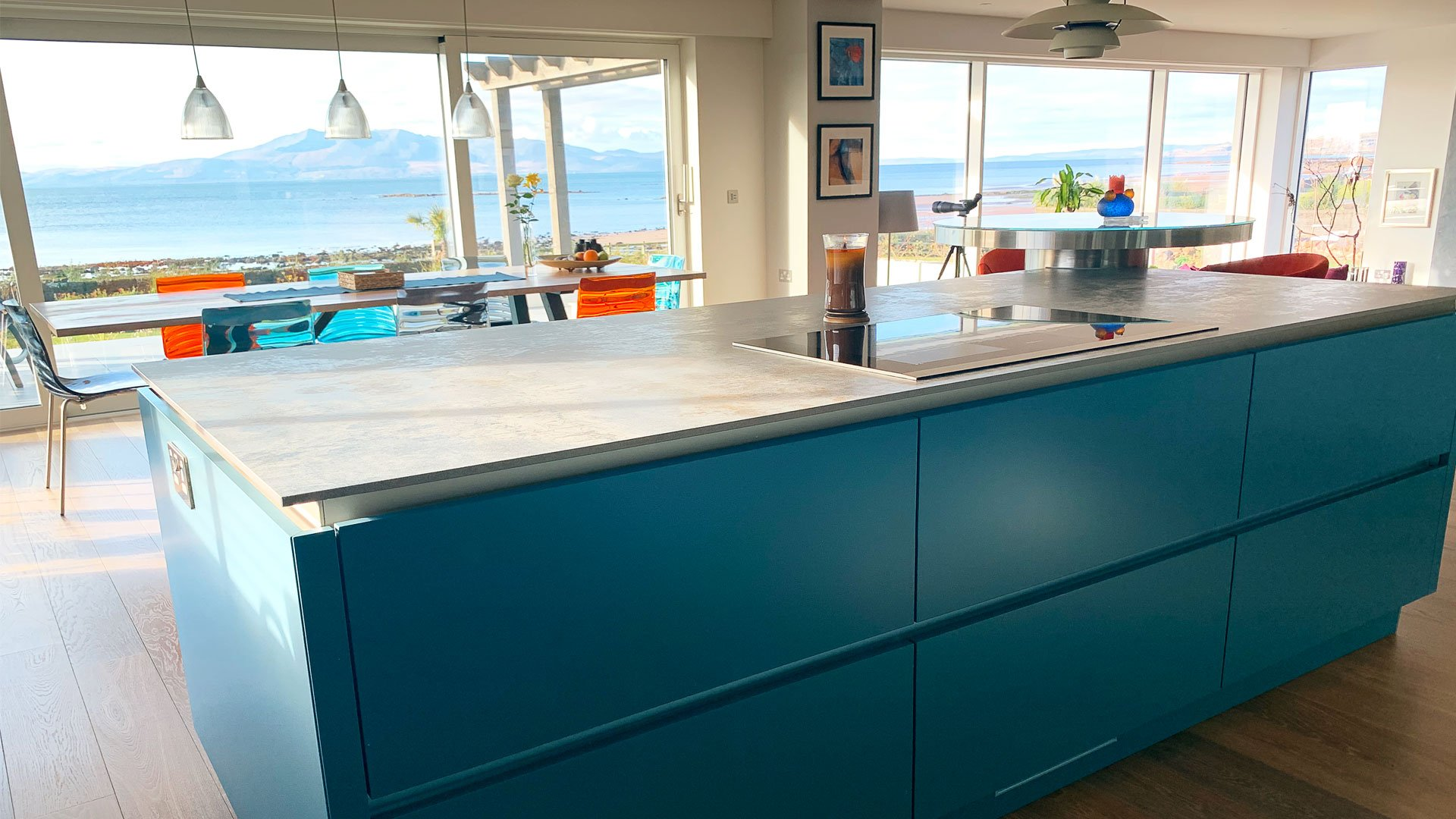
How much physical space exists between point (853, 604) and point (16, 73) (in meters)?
5.73

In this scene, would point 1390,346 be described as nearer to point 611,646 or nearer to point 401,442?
point 611,646

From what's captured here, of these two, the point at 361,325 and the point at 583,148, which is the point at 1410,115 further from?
the point at 361,325

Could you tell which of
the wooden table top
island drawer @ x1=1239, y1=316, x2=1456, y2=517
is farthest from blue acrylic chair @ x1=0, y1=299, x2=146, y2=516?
island drawer @ x1=1239, y1=316, x2=1456, y2=517

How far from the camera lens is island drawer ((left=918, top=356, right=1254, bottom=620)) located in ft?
5.22

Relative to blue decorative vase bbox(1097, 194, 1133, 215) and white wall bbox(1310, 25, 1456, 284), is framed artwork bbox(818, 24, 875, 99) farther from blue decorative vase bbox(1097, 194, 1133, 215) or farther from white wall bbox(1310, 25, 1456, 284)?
white wall bbox(1310, 25, 1456, 284)

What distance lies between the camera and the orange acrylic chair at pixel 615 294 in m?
4.33

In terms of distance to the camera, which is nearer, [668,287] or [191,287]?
[191,287]

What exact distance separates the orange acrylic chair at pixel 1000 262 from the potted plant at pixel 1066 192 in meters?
2.44

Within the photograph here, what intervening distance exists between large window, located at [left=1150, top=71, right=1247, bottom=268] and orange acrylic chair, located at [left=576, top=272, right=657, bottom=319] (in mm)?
7156

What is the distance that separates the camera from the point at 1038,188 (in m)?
9.21

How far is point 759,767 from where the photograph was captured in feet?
4.78

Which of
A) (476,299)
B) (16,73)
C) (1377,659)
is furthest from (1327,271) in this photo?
(16,73)

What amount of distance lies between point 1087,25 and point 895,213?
4.23 m

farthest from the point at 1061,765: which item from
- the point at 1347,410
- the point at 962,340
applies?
the point at 1347,410
